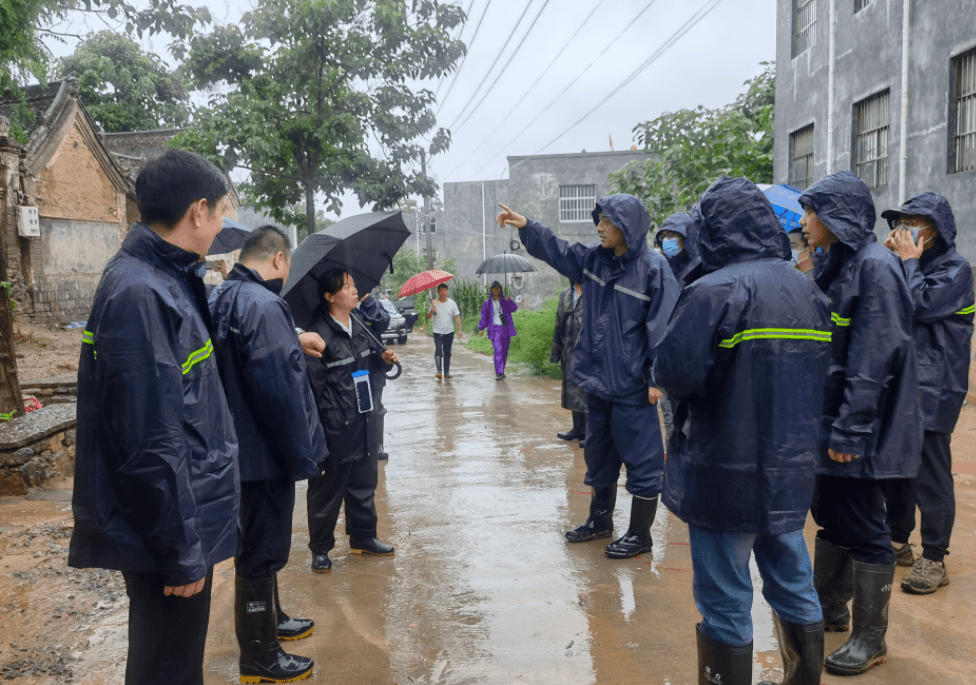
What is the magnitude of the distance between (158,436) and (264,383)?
118cm

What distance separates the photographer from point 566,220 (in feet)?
113

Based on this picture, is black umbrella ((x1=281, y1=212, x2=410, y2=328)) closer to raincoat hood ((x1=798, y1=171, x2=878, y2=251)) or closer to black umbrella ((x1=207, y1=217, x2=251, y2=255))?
black umbrella ((x1=207, y1=217, x2=251, y2=255))

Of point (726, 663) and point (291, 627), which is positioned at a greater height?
point (726, 663)

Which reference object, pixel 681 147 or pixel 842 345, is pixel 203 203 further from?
pixel 681 147

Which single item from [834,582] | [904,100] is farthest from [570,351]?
[904,100]

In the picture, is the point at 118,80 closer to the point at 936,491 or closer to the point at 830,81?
the point at 830,81

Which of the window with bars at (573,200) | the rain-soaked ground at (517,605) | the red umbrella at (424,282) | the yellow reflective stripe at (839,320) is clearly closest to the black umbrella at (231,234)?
the rain-soaked ground at (517,605)

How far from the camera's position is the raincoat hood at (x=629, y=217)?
→ 4887 millimetres

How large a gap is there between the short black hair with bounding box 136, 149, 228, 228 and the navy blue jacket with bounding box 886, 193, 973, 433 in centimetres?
345

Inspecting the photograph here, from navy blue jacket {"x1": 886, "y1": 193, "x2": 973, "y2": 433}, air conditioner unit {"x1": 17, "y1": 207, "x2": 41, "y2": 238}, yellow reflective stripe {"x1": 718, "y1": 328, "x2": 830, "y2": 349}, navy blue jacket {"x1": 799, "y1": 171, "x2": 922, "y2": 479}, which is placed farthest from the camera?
air conditioner unit {"x1": 17, "y1": 207, "x2": 41, "y2": 238}

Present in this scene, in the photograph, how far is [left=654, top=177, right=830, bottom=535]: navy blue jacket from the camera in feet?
9.25

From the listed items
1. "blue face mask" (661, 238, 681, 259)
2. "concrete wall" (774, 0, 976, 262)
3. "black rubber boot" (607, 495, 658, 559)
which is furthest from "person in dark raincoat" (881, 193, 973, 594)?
"concrete wall" (774, 0, 976, 262)

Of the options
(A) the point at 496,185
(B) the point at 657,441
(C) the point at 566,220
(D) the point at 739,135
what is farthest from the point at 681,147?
(A) the point at 496,185

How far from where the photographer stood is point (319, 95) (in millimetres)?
18094
